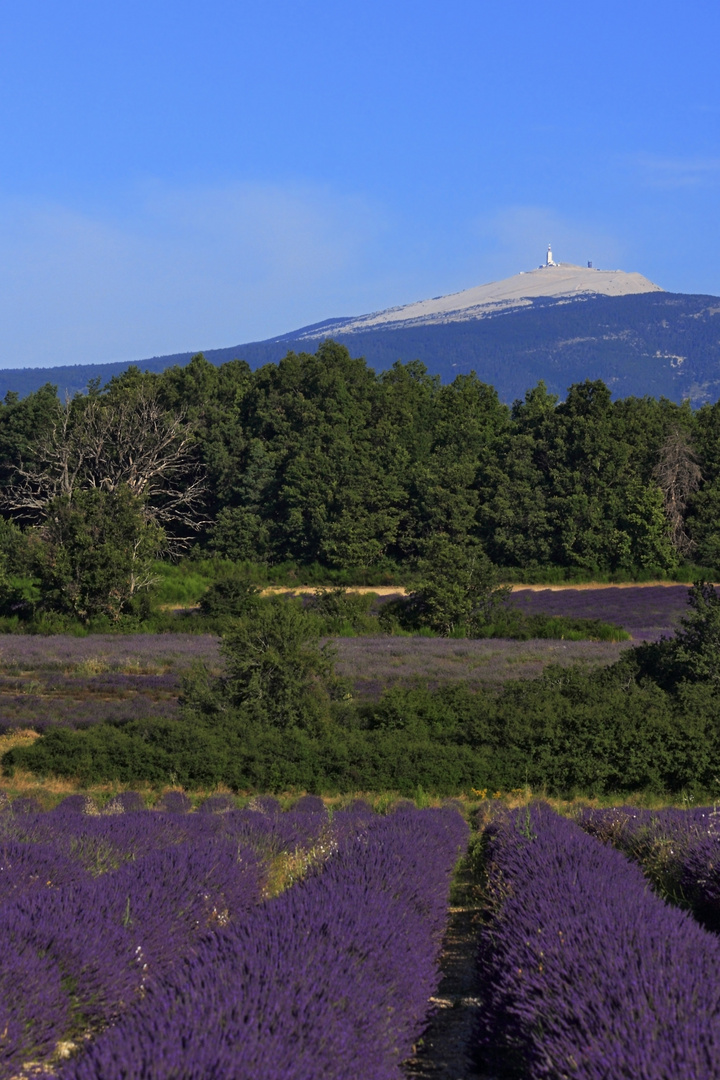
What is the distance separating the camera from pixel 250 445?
63.1 m

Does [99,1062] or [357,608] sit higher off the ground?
[99,1062]

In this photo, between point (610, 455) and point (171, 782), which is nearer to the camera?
point (171, 782)

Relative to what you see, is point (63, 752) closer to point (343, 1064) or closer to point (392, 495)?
point (343, 1064)

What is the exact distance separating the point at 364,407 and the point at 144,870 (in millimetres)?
59370

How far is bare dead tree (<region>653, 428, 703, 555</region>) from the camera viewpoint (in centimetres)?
5869

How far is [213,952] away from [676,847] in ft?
18.2

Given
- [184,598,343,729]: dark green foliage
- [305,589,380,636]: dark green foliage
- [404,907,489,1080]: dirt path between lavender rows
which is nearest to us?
[404,907,489,1080]: dirt path between lavender rows

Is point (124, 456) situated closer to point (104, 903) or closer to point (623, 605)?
point (623, 605)

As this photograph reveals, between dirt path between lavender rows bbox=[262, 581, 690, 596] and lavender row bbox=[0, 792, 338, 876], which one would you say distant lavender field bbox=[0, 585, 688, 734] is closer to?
lavender row bbox=[0, 792, 338, 876]

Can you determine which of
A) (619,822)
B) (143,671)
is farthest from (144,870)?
(143,671)

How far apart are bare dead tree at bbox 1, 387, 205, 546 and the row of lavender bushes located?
5169 centimetres

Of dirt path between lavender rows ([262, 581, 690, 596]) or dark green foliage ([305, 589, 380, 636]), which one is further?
dirt path between lavender rows ([262, 581, 690, 596])

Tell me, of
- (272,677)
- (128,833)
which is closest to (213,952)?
(128,833)

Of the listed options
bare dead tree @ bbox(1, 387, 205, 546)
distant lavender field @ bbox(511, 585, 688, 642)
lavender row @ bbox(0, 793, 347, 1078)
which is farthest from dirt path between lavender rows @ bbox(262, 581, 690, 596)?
lavender row @ bbox(0, 793, 347, 1078)
